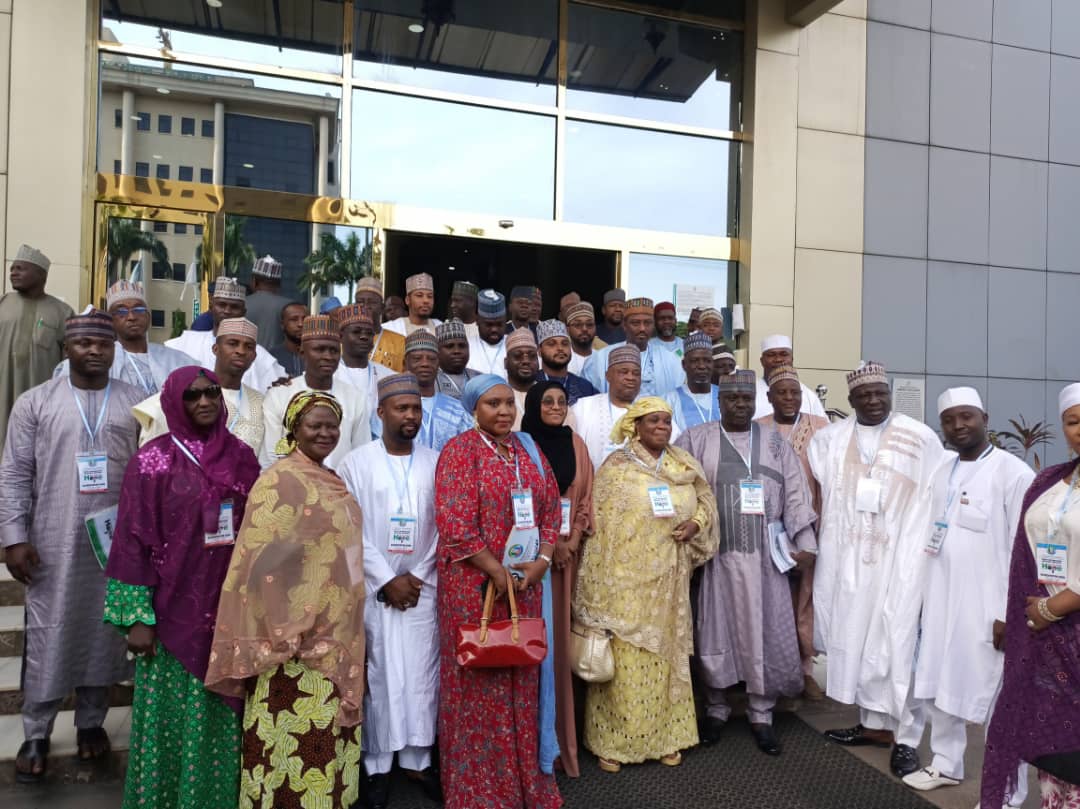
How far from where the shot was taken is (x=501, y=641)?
3564mm

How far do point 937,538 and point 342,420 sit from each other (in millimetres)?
3410

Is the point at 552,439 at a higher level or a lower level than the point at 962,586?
higher

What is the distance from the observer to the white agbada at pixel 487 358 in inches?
257

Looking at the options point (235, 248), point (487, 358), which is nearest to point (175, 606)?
point (487, 358)

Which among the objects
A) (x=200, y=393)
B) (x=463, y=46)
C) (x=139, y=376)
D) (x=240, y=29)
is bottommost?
(x=200, y=393)

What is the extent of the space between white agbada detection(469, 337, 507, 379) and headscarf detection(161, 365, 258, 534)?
10.2 feet

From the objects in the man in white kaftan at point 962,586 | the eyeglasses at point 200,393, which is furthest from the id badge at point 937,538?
the eyeglasses at point 200,393

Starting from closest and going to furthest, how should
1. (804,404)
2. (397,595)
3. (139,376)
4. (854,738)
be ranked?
1. (397,595)
2. (854,738)
3. (139,376)
4. (804,404)

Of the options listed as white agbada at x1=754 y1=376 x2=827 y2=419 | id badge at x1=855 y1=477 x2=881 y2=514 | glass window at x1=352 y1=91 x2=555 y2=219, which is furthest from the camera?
glass window at x1=352 y1=91 x2=555 y2=219

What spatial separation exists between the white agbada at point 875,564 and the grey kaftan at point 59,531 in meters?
3.95

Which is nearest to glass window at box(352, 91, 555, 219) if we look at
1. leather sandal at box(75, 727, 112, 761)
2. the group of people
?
the group of people

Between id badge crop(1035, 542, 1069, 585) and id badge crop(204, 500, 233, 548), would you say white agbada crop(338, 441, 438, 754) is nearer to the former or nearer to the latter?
id badge crop(204, 500, 233, 548)

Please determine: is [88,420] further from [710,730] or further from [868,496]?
[868,496]

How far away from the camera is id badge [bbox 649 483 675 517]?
435 centimetres
